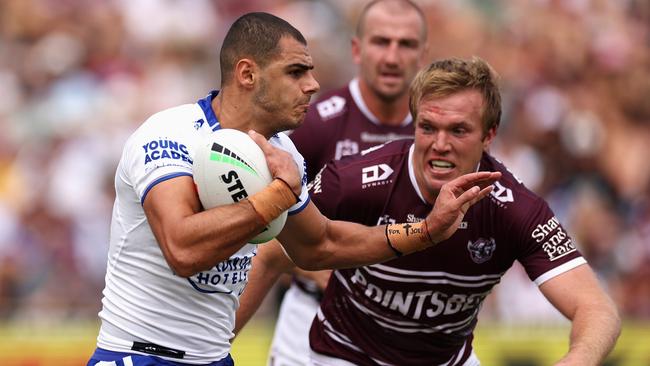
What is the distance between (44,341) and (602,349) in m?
5.37

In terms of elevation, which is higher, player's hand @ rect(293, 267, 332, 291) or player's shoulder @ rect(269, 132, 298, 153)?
player's shoulder @ rect(269, 132, 298, 153)

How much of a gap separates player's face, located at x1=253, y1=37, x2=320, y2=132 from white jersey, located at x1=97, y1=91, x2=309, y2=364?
0.83ft

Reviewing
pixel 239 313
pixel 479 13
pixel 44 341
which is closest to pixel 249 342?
pixel 44 341

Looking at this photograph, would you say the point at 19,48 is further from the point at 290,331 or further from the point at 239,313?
the point at 239,313

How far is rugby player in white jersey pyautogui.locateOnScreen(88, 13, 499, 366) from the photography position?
528 cm

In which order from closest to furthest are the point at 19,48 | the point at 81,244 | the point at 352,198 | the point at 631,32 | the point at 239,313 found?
1. the point at 352,198
2. the point at 239,313
3. the point at 81,244
4. the point at 19,48
5. the point at 631,32

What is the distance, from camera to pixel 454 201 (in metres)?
5.70

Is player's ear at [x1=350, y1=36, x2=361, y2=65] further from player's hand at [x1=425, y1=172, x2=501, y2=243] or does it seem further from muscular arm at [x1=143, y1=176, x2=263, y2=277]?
muscular arm at [x1=143, y1=176, x2=263, y2=277]

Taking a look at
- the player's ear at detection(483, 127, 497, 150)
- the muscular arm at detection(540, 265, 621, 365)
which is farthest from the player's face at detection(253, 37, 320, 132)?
the muscular arm at detection(540, 265, 621, 365)

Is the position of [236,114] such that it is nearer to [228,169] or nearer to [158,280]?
[228,169]

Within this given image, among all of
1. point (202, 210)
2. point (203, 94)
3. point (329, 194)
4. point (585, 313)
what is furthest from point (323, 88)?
point (202, 210)

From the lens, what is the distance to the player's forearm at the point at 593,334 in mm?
5789

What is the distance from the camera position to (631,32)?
15289mm

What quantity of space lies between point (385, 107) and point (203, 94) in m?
5.57
